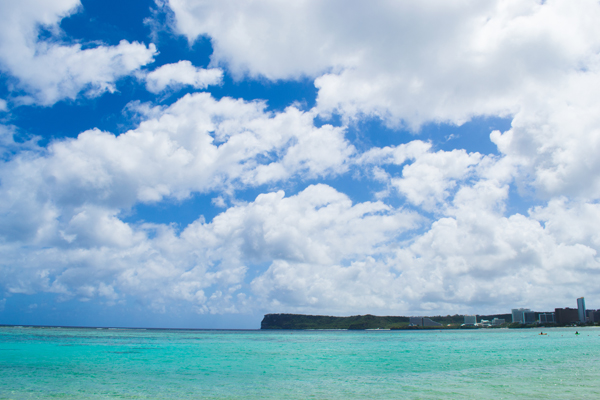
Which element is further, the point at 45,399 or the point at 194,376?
the point at 194,376

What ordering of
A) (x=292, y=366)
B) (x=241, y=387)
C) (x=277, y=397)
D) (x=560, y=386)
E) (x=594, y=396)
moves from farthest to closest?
(x=292, y=366)
(x=241, y=387)
(x=560, y=386)
(x=277, y=397)
(x=594, y=396)

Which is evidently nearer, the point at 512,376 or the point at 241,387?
the point at 241,387

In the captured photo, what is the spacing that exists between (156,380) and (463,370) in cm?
2907

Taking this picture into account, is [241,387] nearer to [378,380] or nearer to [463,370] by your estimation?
[378,380]

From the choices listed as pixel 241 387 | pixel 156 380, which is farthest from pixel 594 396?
pixel 156 380

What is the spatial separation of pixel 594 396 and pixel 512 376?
1011 cm

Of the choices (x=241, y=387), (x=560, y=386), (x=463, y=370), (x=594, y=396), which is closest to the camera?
(x=594, y=396)

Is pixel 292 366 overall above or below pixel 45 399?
below

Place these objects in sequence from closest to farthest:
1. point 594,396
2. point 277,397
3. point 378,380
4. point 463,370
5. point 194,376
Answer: point 594,396, point 277,397, point 378,380, point 194,376, point 463,370

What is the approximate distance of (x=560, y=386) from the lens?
26.8 meters

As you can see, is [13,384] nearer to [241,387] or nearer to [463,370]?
[241,387]

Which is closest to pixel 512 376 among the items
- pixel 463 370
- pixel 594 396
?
pixel 463 370

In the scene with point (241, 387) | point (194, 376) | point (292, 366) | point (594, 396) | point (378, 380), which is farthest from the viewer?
point (292, 366)

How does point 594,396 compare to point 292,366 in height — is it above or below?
above
